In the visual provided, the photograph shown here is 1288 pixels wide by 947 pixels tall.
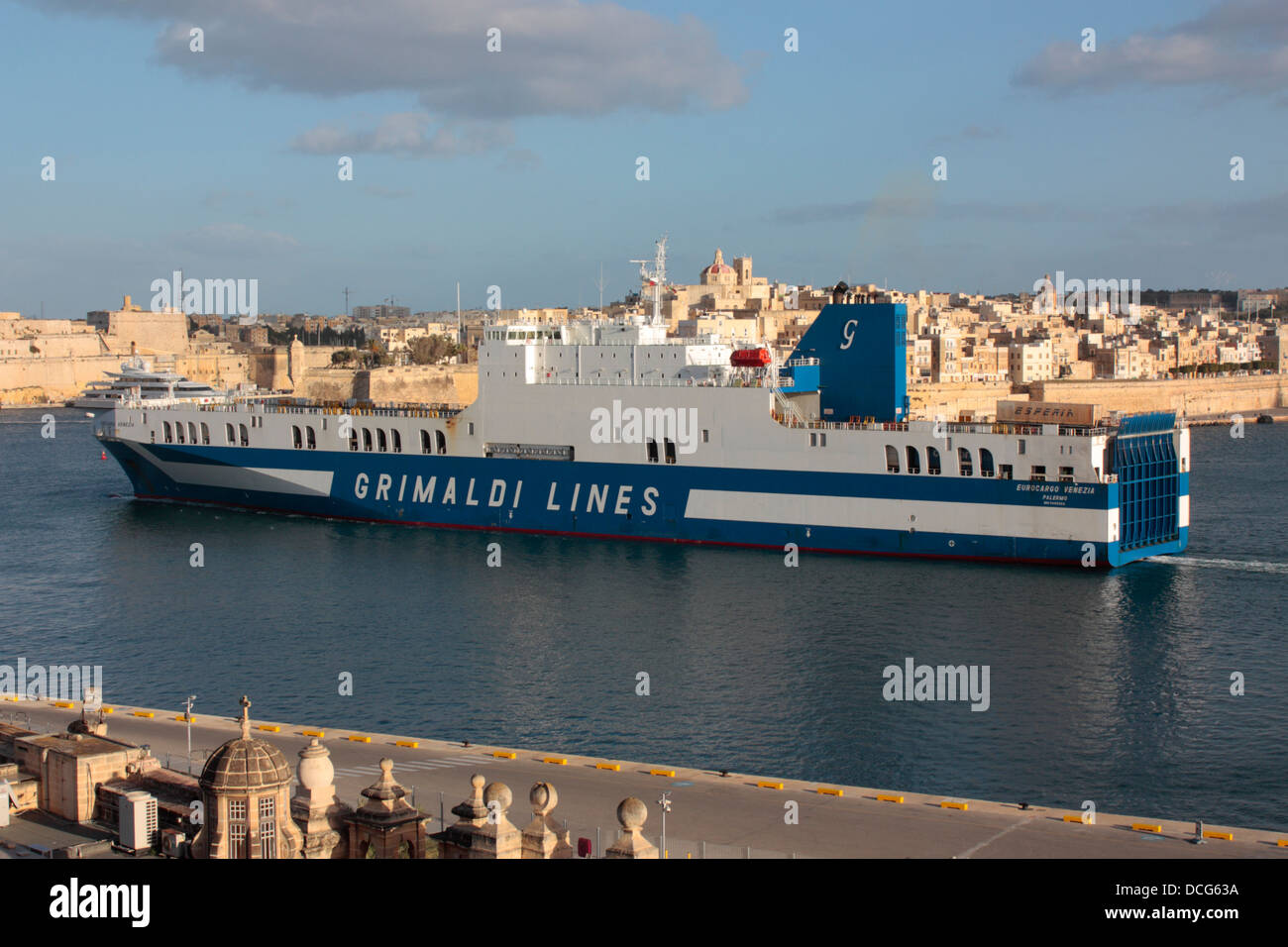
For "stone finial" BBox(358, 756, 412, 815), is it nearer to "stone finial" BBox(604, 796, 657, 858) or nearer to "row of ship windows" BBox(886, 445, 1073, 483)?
"stone finial" BBox(604, 796, 657, 858)

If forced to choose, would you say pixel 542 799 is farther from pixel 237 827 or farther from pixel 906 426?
pixel 906 426

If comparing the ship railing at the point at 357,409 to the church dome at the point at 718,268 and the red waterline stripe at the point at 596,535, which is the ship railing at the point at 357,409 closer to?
the red waterline stripe at the point at 596,535

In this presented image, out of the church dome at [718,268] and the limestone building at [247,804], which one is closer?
the limestone building at [247,804]

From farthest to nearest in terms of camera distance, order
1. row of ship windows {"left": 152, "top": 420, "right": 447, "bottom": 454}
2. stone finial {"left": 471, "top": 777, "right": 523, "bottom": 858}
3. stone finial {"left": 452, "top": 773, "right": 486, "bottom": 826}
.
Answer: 1. row of ship windows {"left": 152, "top": 420, "right": 447, "bottom": 454}
2. stone finial {"left": 452, "top": 773, "right": 486, "bottom": 826}
3. stone finial {"left": 471, "top": 777, "right": 523, "bottom": 858}

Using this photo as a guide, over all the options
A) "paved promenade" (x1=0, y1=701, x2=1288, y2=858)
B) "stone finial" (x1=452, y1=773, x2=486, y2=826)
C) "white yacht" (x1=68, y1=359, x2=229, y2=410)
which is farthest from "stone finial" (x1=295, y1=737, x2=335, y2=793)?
"white yacht" (x1=68, y1=359, x2=229, y2=410)

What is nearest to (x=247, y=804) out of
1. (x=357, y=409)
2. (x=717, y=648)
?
(x=717, y=648)

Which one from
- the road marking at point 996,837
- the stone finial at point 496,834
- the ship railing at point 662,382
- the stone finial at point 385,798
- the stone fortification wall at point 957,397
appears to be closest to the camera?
the stone finial at point 496,834

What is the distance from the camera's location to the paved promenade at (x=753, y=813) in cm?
1392

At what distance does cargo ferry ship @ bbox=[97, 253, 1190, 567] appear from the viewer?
1310 inches

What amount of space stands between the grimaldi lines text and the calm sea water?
113 cm

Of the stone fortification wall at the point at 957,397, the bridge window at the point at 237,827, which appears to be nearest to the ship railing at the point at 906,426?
the bridge window at the point at 237,827

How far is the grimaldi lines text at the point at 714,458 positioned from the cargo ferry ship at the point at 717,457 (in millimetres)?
53
